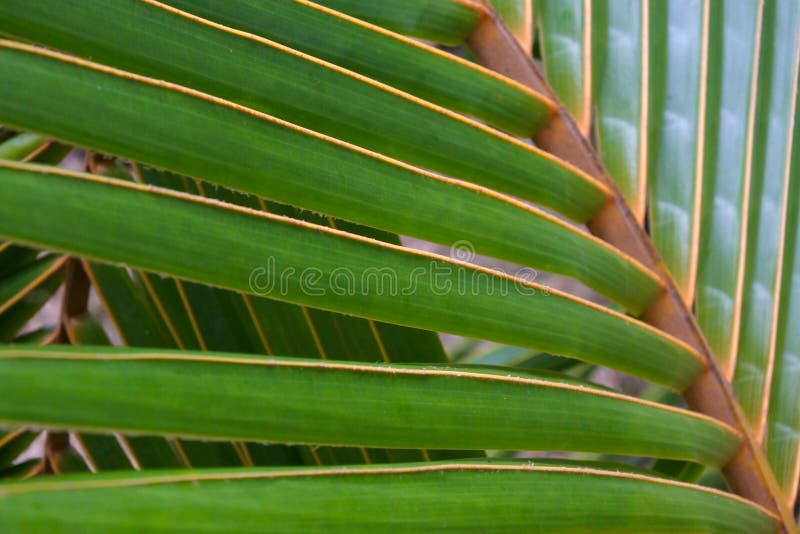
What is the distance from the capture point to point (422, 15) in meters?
0.56

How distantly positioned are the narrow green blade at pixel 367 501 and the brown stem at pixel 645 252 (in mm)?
134

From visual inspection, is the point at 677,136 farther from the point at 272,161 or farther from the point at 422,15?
the point at 272,161

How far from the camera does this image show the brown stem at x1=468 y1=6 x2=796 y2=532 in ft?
1.98

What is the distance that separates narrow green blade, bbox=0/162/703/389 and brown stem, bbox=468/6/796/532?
0.13 metres

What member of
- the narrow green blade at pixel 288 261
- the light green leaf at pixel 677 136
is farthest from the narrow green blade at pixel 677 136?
the narrow green blade at pixel 288 261

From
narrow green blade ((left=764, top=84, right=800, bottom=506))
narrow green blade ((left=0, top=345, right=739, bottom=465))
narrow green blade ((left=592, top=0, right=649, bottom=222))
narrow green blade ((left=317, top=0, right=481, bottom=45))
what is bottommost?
narrow green blade ((left=764, top=84, right=800, bottom=506))

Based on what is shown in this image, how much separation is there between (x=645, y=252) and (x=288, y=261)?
368 mm

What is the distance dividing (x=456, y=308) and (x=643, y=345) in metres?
0.19

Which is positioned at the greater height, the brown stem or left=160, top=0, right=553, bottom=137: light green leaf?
left=160, top=0, right=553, bottom=137: light green leaf

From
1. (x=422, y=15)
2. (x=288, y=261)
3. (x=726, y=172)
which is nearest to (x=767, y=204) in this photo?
(x=726, y=172)

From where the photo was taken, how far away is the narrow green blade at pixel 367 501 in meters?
0.27

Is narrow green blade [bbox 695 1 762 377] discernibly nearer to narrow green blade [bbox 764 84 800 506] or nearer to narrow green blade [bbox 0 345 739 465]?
narrow green blade [bbox 764 84 800 506]

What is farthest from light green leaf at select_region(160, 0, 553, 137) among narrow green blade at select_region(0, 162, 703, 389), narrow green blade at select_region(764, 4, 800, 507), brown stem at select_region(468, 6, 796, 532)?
narrow green blade at select_region(764, 4, 800, 507)

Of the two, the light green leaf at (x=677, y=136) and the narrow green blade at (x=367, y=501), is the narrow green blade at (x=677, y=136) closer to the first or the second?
the light green leaf at (x=677, y=136)
